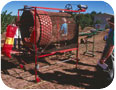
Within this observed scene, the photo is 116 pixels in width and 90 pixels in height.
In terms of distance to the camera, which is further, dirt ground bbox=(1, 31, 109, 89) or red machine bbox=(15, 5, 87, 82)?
red machine bbox=(15, 5, 87, 82)

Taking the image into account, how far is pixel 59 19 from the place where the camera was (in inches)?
242

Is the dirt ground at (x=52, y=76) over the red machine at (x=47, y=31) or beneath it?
beneath

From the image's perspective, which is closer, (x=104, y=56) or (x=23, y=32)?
(x=104, y=56)

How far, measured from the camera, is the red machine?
558 cm

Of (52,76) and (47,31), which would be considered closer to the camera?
(52,76)

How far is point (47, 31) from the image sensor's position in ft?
18.9

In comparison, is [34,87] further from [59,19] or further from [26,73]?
[59,19]

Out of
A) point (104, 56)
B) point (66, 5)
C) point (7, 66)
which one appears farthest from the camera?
point (66, 5)

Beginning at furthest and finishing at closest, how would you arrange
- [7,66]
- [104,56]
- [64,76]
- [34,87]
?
1. [7,66]
2. [64,76]
3. [34,87]
4. [104,56]

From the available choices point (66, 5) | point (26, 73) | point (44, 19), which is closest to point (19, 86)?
point (26, 73)

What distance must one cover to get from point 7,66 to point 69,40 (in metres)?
3.25

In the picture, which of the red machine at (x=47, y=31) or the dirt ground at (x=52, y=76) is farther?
the red machine at (x=47, y=31)

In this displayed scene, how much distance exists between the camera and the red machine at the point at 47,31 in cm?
558

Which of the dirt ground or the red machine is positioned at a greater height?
the red machine
